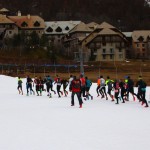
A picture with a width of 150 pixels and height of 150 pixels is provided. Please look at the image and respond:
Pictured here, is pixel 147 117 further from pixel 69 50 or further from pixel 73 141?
pixel 69 50

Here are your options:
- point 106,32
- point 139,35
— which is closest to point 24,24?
point 106,32

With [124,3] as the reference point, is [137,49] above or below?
below

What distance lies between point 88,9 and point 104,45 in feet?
222

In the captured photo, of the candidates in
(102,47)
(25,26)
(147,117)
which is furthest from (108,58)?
(147,117)

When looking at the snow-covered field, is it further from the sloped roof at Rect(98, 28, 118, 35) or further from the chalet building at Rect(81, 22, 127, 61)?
the sloped roof at Rect(98, 28, 118, 35)

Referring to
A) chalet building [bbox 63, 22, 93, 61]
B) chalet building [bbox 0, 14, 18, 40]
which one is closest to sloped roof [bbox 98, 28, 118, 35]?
chalet building [bbox 63, 22, 93, 61]

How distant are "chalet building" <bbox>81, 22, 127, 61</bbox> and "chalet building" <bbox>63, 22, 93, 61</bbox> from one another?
2692mm

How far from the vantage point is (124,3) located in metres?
148

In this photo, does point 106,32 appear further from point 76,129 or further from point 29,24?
point 76,129

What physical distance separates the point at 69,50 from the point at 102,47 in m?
9.73

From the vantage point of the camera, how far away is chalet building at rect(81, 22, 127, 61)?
76.1 metres

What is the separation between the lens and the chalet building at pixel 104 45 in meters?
76.1

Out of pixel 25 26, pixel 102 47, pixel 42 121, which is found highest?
pixel 25 26

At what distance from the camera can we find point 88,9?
142 meters
